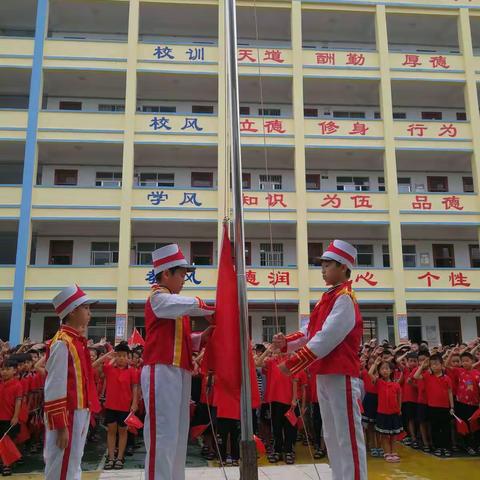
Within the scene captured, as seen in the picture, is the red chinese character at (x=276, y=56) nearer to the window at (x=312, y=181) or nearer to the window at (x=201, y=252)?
the window at (x=312, y=181)

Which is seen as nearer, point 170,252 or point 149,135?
point 170,252

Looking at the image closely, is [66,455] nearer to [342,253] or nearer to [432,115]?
[342,253]

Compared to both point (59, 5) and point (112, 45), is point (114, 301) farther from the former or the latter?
point (59, 5)

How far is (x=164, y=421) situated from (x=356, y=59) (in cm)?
1975

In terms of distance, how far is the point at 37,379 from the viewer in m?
8.31

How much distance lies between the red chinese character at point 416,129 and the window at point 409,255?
4.50 m

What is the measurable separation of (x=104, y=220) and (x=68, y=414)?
612 inches

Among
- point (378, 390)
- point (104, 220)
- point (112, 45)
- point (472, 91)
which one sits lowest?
point (378, 390)

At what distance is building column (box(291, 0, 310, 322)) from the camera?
18906 mm

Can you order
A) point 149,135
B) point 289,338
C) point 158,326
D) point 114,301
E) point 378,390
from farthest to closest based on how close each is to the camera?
1. point 149,135
2. point 114,301
3. point 378,390
4. point 289,338
5. point 158,326

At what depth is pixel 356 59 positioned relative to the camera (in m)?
20.8

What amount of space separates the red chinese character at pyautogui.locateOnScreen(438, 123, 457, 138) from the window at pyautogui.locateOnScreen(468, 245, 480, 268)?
4.69 m

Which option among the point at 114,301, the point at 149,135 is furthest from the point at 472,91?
the point at 114,301

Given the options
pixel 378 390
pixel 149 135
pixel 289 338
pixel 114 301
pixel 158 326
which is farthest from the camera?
pixel 149 135
